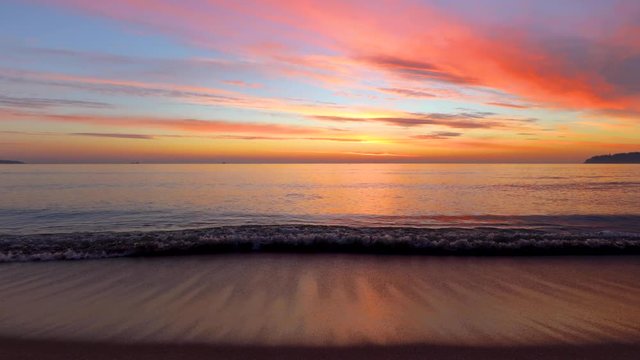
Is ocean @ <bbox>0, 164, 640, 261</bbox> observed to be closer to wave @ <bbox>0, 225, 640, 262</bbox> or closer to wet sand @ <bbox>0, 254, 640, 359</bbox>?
wave @ <bbox>0, 225, 640, 262</bbox>

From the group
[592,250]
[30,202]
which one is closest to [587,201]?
[592,250]

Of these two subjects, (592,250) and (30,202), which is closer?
(592,250)

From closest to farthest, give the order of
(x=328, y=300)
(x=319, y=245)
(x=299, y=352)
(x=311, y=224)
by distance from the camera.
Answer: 1. (x=299, y=352)
2. (x=328, y=300)
3. (x=319, y=245)
4. (x=311, y=224)

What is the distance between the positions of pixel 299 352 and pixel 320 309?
143 centimetres

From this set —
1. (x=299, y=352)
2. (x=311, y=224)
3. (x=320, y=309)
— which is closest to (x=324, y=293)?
(x=320, y=309)

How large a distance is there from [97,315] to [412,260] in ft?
22.1

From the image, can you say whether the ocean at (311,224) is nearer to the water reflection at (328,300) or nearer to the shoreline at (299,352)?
the water reflection at (328,300)

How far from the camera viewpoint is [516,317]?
19.2 feet

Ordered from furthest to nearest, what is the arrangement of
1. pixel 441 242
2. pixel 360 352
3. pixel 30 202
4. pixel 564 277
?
pixel 30 202, pixel 441 242, pixel 564 277, pixel 360 352

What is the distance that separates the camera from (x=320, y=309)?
620 centimetres

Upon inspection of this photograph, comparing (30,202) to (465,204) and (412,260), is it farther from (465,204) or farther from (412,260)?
(465,204)

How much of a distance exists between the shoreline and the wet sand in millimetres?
23

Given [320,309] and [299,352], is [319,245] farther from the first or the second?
[299,352]

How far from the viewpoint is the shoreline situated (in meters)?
4.69
